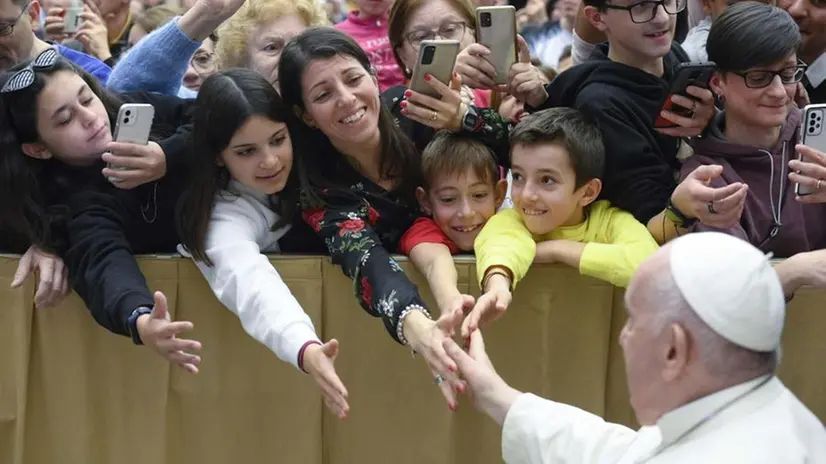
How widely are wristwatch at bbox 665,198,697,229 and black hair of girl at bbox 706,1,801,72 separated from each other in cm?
39

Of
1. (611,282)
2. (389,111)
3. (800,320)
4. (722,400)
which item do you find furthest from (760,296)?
(389,111)

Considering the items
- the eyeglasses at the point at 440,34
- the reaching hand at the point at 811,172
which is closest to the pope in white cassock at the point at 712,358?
the reaching hand at the point at 811,172

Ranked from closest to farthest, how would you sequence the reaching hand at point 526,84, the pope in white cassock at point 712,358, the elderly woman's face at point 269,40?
the pope in white cassock at point 712,358 → the reaching hand at point 526,84 → the elderly woman's face at point 269,40

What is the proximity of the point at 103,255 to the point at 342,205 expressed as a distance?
2.06ft

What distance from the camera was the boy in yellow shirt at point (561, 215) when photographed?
9.18ft

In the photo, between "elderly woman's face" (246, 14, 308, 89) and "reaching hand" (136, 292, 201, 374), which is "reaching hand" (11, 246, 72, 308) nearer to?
"reaching hand" (136, 292, 201, 374)

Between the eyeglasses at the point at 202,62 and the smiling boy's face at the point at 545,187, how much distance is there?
1.82m

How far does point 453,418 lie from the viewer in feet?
10.1

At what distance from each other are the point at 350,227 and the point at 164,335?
1.88 ft

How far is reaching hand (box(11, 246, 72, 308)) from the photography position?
2869 millimetres

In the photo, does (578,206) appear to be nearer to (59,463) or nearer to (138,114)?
(138,114)

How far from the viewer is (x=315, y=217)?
298 centimetres

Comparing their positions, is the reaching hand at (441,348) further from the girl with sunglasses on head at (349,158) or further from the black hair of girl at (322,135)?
the black hair of girl at (322,135)

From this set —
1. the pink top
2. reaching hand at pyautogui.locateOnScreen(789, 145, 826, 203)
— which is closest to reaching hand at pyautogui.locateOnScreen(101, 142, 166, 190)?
the pink top
